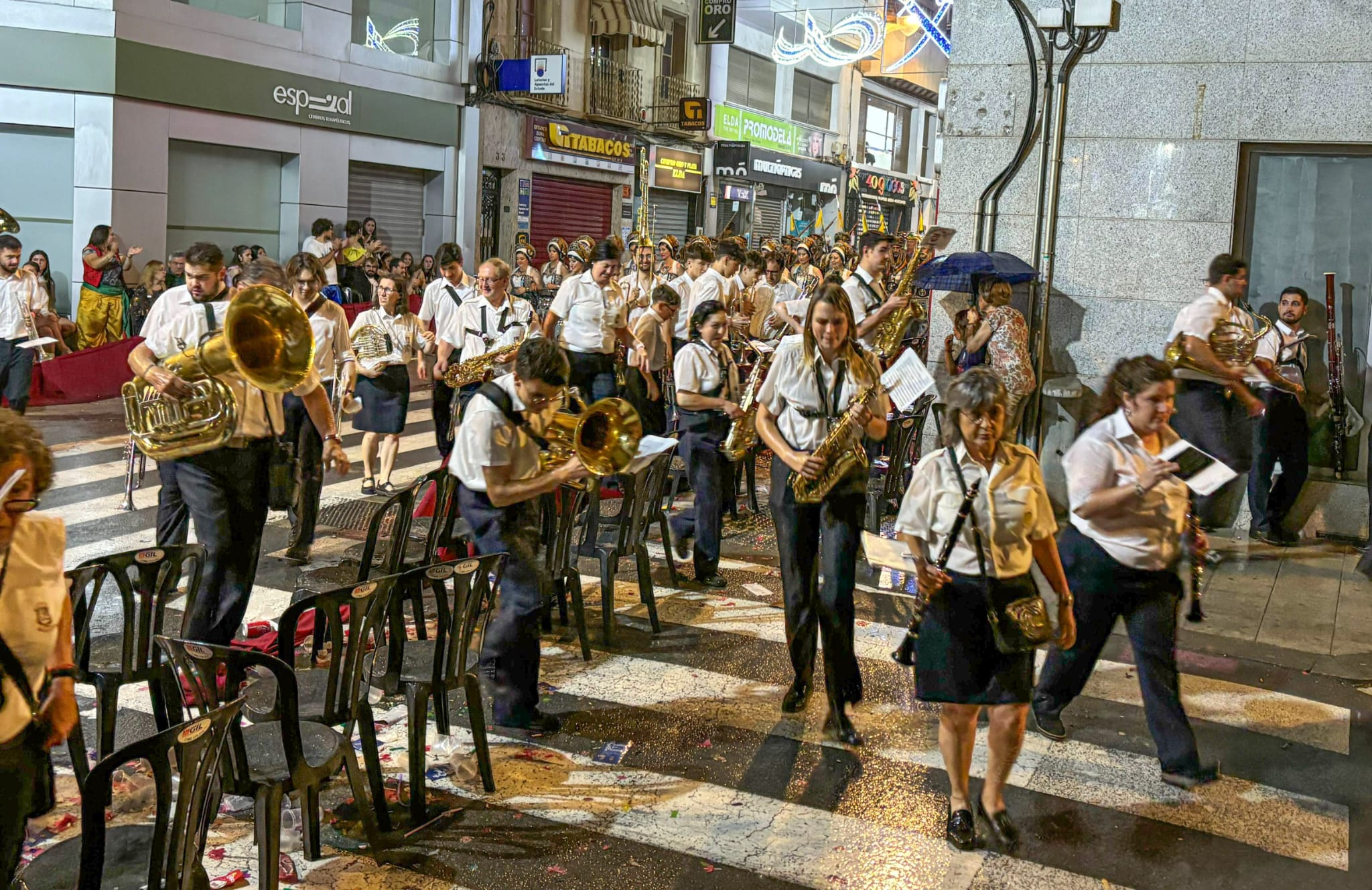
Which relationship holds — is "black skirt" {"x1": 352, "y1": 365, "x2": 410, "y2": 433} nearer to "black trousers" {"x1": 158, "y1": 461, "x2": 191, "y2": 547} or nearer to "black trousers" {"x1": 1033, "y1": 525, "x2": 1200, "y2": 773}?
"black trousers" {"x1": 158, "y1": 461, "x2": 191, "y2": 547}

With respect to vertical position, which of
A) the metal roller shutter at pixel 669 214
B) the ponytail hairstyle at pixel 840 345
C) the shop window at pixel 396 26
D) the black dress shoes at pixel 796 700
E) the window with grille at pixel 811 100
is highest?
the window with grille at pixel 811 100

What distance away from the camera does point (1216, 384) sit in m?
9.62

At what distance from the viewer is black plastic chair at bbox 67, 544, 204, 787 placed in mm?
4871

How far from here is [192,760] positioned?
334 cm

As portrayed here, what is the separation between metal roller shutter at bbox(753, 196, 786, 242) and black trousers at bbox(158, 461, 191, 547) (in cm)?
3158

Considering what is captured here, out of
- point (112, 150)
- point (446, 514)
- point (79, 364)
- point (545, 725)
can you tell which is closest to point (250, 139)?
point (112, 150)

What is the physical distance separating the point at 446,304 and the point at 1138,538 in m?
7.10

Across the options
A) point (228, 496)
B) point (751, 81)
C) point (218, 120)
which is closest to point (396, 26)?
point (218, 120)

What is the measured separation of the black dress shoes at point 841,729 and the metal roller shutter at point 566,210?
21901 mm

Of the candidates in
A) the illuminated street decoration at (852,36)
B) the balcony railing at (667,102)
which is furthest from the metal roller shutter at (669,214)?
the illuminated street decoration at (852,36)

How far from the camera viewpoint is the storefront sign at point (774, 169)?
Result: 116 ft

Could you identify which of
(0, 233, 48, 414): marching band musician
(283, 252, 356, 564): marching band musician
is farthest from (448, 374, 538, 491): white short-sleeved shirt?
(0, 233, 48, 414): marching band musician

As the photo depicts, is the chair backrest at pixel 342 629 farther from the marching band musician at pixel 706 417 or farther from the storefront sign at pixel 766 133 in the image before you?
the storefront sign at pixel 766 133

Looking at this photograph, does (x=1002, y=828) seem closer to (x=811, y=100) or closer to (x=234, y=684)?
(x=234, y=684)
